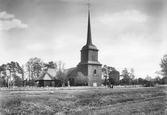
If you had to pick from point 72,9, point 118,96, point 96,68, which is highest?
point 72,9

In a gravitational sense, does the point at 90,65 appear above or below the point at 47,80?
above

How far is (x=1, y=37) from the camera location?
34.4 ft

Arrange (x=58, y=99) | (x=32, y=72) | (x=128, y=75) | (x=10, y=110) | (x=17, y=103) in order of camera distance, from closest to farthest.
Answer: (x=10, y=110) < (x=17, y=103) < (x=58, y=99) < (x=32, y=72) < (x=128, y=75)

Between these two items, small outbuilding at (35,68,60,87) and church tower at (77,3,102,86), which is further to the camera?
small outbuilding at (35,68,60,87)

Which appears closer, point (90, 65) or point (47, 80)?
point (90, 65)

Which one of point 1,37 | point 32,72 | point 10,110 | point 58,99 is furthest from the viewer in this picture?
point 32,72

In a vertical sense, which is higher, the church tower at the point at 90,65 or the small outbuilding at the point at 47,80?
the church tower at the point at 90,65

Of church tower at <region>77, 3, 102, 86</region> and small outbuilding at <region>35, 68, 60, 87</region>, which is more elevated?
church tower at <region>77, 3, 102, 86</region>

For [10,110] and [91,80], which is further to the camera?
[91,80]

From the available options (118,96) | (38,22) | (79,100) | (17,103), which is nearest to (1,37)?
(38,22)

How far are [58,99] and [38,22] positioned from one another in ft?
30.2

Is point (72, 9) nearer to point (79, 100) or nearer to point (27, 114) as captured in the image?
point (27, 114)

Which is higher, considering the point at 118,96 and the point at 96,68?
the point at 96,68

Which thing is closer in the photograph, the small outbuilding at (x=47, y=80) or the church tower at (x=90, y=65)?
the church tower at (x=90, y=65)
